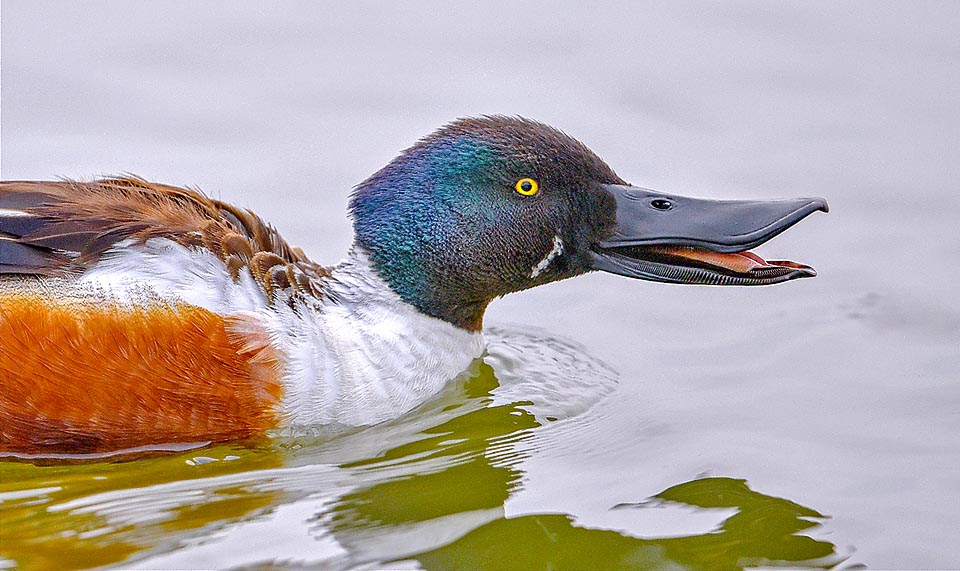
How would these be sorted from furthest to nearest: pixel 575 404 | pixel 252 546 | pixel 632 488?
pixel 575 404, pixel 632 488, pixel 252 546

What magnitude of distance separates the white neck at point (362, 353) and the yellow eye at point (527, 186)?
0.67 metres

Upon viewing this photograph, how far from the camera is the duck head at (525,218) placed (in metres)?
6.02

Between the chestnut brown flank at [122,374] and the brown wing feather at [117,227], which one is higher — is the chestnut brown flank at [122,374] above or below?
below

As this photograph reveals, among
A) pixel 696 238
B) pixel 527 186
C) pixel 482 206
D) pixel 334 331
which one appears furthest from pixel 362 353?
pixel 696 238

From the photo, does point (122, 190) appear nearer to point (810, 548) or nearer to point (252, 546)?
point (252, 546)

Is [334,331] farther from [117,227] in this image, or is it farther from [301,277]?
[117,227]

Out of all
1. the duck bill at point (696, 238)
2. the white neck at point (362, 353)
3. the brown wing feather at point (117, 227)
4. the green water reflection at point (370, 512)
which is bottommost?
the green water reflection at point (370, 512)

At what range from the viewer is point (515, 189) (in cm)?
608

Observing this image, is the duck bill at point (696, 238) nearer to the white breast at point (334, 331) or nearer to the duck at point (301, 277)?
the duck at point (301, 277)

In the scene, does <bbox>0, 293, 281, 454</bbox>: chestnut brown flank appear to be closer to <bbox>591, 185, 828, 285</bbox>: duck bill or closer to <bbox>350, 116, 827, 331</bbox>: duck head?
<bbox>350, 116, 827, 331</bbox>: duck head

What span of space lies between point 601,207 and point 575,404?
0.96 m

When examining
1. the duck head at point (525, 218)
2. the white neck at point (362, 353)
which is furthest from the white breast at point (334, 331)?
the duck head at point (525, 218)

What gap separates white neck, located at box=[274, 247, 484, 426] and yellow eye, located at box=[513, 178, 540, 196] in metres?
0.67

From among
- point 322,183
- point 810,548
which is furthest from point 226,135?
point 810,548
